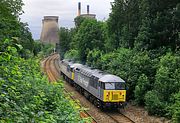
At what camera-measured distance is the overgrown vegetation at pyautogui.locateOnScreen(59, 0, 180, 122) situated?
24.5 metres

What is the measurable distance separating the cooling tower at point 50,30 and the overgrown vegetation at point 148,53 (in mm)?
83042

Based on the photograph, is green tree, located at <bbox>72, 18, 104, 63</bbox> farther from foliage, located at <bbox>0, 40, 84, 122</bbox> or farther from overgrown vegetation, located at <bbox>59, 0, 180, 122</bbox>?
foliage, located at <bbox>0, 40, 84, 122</bbox>

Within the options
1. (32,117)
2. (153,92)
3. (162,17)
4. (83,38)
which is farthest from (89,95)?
(83,38)

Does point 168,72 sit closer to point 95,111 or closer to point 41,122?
point 95,111

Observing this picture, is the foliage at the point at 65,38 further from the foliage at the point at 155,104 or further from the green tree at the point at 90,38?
the foliage at the point at 155,104

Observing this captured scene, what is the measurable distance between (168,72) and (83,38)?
3444 cm

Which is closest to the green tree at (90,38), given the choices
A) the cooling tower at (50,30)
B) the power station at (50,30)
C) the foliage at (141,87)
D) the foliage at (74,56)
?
the foliage at (74,56)

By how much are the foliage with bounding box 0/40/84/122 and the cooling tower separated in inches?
4586

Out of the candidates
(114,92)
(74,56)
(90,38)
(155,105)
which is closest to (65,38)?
(74,56)

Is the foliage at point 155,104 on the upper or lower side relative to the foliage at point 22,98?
lower

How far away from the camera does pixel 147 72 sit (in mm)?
29516

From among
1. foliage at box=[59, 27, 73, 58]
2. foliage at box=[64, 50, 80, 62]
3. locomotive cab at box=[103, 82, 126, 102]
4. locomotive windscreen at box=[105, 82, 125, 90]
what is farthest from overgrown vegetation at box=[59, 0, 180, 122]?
foliage at box=[59, 27, 73, 58]

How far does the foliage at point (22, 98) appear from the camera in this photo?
24.8 ft

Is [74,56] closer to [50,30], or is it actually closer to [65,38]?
[65,38]
